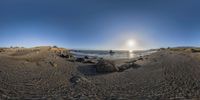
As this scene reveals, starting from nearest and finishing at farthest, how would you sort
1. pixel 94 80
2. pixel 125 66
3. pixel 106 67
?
pixel 94 80
pixel 106 67
pixel 125 66

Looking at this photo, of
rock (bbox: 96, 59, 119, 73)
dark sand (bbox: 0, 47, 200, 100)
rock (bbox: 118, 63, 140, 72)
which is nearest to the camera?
dark sand (bbox: 0, 47, 200, 100)

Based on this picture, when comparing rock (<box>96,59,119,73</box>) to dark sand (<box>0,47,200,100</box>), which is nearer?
dark sand (<box>0,47,200,100</box>)

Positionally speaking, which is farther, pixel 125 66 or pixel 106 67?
pixel 125 66

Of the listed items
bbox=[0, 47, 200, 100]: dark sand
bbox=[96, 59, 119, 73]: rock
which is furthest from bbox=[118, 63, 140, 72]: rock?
bbox=[0, 47, 200, 100]: dark sand

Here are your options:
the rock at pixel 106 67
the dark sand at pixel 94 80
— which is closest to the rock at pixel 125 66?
the rock at pixel 106 67

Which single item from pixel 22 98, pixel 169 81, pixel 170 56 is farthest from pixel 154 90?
pixel 170 56

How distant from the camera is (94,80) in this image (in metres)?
21.7

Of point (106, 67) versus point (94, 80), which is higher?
point (106, 67)

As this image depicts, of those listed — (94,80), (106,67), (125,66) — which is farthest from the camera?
(125,66)

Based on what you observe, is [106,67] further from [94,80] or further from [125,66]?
[94,80]

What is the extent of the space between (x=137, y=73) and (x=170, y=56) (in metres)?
6.88

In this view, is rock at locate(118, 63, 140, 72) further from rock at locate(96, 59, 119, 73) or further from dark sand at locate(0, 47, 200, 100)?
dark sand at locate(0, 47, 200, 100)

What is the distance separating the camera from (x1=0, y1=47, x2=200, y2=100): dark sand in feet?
55.1

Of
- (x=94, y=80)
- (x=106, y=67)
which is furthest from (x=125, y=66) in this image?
(x=94, y=80)
